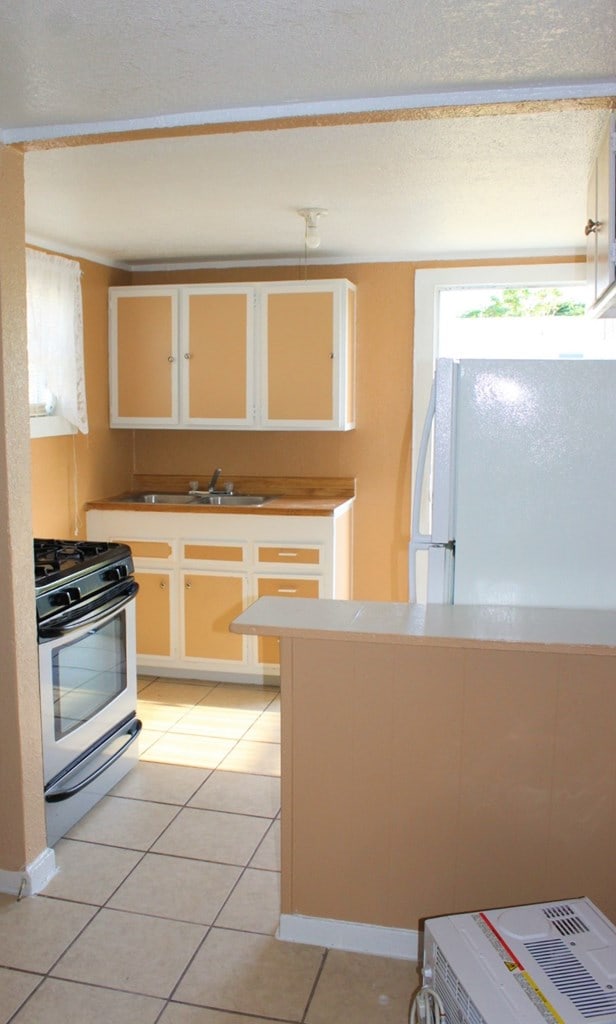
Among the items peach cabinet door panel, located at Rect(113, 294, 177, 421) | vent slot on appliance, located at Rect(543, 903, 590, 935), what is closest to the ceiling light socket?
peach cabinet door panel, located at Rect(113, 294, 177, 421)

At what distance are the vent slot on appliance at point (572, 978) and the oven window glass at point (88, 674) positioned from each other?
1678mm

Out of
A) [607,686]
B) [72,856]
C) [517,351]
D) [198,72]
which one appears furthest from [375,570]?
[198,72]

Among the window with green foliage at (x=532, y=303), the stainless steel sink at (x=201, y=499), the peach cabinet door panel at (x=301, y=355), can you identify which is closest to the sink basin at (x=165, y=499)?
the stainless steel sink at (x=201, y=499)

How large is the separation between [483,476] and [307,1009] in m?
1.37

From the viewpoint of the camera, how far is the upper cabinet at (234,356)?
4332 mm

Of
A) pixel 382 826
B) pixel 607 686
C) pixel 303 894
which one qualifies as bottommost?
pixel 303 894

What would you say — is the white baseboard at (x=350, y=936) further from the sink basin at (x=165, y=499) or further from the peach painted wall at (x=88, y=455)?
the sink basin at (x=165, y=499)

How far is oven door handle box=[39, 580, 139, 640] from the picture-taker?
8.55ft

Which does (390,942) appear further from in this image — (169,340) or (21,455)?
(169,340)

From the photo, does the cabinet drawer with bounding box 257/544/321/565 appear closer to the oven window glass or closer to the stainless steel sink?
the stainless steel sink

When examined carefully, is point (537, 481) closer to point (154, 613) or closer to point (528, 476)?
point (528, 476)

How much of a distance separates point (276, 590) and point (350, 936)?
210 cm

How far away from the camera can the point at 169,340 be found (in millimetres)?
4520

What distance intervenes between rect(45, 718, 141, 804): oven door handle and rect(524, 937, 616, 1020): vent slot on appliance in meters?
1.61
